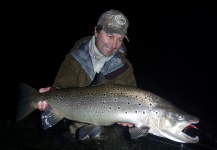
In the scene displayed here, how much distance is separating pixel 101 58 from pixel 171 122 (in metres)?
1.86

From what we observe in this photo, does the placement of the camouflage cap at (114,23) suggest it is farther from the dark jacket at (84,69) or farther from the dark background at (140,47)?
the dark background at (140,47)

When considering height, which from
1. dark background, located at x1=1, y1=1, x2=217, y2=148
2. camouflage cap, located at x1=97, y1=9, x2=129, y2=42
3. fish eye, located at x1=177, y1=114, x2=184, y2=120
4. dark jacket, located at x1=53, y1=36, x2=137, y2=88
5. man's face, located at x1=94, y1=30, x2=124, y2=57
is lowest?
dark background, located at x1=1, y1=1, x2=217, y2=148

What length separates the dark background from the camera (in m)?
10.3

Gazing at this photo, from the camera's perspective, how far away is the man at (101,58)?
391 cm

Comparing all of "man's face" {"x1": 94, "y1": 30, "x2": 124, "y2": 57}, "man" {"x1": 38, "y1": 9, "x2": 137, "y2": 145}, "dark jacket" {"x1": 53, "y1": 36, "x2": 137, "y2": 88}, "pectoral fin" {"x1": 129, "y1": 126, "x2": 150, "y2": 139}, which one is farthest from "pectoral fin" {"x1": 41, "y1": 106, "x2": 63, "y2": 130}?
"man's face" {"x1": 94, "y1": 30, "x2": 124, "y2": 57}

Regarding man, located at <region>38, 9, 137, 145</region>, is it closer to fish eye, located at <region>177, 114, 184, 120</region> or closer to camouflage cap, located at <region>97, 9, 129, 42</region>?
camouflage cap, located at <region>97, 9, 129, 42</region>

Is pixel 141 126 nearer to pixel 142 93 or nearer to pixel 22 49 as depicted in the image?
pixel 142 93

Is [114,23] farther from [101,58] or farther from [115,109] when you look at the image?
[115,109]

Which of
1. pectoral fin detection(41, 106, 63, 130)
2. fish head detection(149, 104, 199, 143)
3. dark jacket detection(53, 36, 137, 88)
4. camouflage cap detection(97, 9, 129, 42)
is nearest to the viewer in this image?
fish head detection(149, 104, 199, 143)

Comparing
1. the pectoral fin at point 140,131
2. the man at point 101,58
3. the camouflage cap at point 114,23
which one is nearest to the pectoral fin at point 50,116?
the man at point 101,58

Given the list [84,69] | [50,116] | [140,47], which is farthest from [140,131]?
[140,47]

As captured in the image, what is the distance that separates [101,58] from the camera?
169 inches

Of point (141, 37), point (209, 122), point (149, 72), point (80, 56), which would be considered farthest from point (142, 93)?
point (141, 37)

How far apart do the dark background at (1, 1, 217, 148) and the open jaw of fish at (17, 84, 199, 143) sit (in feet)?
7.72
